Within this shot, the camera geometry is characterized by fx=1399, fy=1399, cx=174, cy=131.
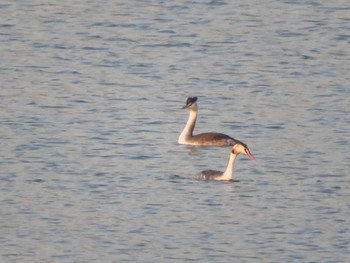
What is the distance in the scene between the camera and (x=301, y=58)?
91.0 feet

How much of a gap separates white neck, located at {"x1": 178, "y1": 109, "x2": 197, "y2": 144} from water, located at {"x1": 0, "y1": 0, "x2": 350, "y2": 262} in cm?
19

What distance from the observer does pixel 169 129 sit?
23.1 metres

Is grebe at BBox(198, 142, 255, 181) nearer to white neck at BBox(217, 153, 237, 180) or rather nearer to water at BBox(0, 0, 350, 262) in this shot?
white neck at BBox(217, 153, 237, 180)

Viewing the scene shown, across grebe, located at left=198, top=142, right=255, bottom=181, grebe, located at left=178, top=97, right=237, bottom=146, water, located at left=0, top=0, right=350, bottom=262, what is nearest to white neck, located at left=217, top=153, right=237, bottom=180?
grebe, located at left=198, top=142, right=255, bottom=181

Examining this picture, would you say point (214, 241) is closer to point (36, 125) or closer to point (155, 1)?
point (36, 125)

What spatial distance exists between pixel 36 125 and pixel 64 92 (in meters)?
2.69

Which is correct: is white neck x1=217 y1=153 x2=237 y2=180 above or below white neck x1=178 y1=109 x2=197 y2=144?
above

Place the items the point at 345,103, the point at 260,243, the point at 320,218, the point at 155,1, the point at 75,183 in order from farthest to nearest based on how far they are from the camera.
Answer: the point at 155,1 < the point at 345,103 < the point at 75,183 < the point at 320,218 < the point at 260,243

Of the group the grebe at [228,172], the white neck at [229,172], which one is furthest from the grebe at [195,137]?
the white neck at [229,172]

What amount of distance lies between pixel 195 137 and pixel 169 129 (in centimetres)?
95

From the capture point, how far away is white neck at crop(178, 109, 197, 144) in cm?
2238

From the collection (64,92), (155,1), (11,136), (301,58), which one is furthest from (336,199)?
(155,1)

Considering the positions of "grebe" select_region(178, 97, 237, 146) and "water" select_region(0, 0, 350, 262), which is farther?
"grebe" select_region(178, 97, 237, 146)

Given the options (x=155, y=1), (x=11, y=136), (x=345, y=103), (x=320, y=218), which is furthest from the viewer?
(x=155, y=1)
